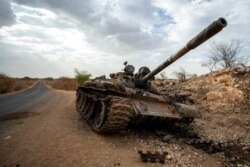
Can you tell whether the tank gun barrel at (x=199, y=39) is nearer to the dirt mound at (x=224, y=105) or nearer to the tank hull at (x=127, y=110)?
the tank hull at (x=127, y=110)

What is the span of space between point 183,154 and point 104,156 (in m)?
1.89

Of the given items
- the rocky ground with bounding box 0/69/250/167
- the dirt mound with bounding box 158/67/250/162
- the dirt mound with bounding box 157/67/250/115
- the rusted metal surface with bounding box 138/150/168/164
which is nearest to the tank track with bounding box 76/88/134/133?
the rocky ground with bounding box 0/69/250/167

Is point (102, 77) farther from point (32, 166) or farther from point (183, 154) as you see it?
point (32, 166)

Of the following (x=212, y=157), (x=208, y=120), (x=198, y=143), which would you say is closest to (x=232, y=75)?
(x=208, y=120)

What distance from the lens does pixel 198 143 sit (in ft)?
26.1

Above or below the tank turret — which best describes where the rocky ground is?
below

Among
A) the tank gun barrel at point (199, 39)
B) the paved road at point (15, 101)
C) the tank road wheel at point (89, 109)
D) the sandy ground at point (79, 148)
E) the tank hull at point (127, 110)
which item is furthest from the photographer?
the paved road at point (15, 101)

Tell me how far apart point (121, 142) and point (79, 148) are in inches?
47.1

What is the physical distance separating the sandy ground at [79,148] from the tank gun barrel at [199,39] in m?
2.18

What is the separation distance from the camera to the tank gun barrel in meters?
5.52

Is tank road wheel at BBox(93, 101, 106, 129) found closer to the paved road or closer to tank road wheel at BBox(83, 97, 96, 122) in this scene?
tank road wheel at BBox(83, 97, 96, 122)

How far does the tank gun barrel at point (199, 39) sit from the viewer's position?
5.52m

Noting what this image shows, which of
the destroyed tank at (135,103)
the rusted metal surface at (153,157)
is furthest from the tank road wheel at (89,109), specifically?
the rusted metal surface at (153,157)

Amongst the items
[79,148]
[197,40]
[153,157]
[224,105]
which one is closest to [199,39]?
[197,40]
